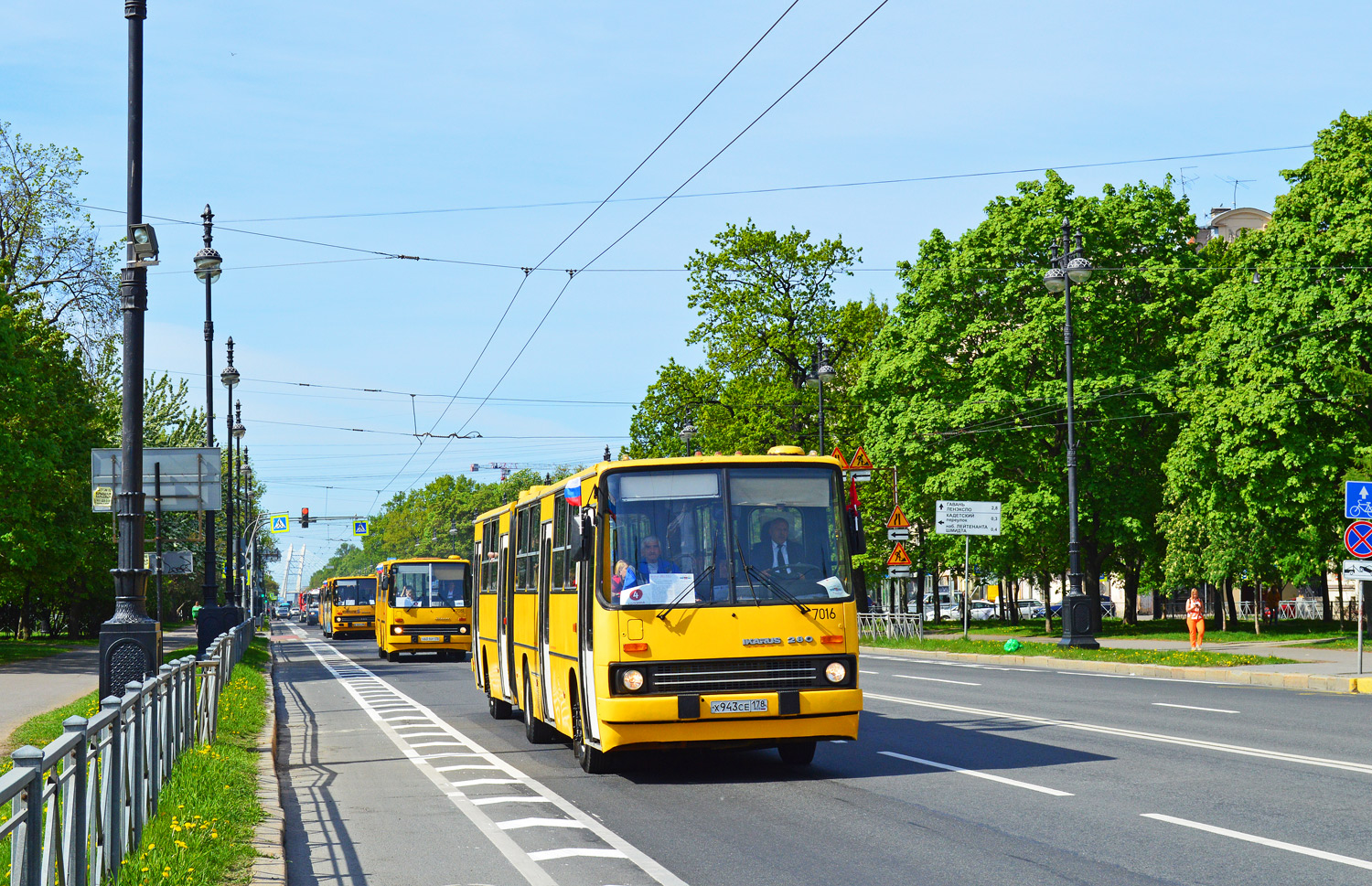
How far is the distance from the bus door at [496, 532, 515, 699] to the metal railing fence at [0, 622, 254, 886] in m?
6.83

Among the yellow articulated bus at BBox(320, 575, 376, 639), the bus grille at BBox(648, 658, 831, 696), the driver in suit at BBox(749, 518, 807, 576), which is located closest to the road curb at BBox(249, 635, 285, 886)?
the bus grille at BBox(648, 658, 831, 696)

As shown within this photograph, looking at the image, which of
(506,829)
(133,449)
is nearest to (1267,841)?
(506,829)

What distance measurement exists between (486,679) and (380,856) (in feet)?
38.9

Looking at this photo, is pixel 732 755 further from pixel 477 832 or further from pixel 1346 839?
pixel 1346 839

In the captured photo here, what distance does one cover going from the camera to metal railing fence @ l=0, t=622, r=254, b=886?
518cm

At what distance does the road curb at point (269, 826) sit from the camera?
8156 millimetres

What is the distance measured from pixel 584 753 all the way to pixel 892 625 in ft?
116

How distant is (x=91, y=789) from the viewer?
6.75 metres

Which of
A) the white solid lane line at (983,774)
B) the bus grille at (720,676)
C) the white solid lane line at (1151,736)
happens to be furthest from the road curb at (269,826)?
the white solid lane line at (1151,736)

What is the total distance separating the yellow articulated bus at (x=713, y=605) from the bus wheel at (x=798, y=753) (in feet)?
0.09

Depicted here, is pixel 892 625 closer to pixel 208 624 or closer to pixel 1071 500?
pixel 1071 500

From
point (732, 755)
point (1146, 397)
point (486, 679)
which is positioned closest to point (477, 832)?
point (732, 755)

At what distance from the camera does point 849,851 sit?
29.3 feet

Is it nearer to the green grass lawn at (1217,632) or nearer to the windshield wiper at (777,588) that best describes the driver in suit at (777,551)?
the windshield wiper at (777,588)
